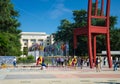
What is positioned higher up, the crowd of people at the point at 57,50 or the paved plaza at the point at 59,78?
the crowd of people at the point at 57,50

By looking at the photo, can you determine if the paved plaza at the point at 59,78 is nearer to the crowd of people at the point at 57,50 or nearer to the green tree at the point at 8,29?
the green tree at the point at 8,29

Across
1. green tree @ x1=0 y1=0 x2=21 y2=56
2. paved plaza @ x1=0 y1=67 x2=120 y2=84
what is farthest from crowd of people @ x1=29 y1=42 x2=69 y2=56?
paved plaza @ x1=0 y1=67 x2=120 y2=84

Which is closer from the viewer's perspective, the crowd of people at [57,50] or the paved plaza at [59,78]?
the paved plaza at [59,78]

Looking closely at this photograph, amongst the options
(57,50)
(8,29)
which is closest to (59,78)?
(8,29)

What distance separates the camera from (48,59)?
66.3 metres

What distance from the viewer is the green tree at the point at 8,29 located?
6738 cm

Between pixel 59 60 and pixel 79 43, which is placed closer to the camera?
pixel 59 60

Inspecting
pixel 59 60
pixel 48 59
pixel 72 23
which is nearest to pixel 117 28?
pixel 72 23

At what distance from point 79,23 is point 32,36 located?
3395 inches

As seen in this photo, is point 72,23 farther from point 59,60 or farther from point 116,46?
point 59,60

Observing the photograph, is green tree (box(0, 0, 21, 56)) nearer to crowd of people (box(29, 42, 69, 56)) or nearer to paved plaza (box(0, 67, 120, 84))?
crowd of people (box(29, 42, 69, 56))

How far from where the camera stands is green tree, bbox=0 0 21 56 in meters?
67.4

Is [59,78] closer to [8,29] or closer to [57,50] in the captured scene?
[8,29]

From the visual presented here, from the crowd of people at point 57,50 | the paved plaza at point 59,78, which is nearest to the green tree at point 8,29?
the crowd of people at point 57,50
